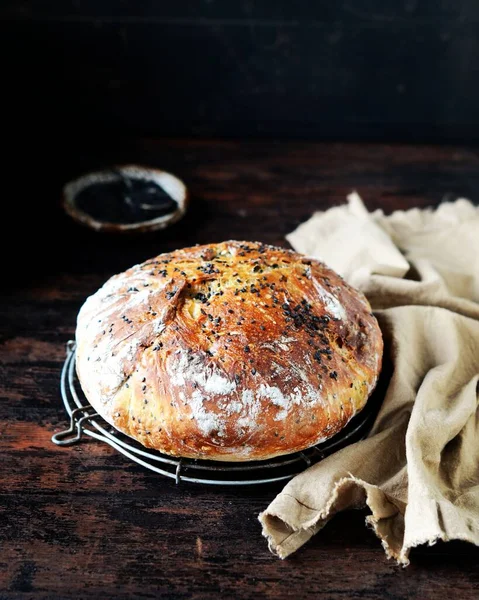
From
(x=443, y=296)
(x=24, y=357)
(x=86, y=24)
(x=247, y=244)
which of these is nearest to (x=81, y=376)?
(x=24, y=357)

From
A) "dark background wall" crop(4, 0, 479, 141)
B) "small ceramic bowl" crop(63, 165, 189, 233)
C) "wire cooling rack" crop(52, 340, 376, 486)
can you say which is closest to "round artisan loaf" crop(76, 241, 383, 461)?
"wire cooling rack" crop(52, 340, 376, 486)

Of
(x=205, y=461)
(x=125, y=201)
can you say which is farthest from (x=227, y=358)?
(x=125, y=201)

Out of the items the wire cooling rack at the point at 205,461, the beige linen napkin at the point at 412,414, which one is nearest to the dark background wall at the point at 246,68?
the beige linen napkin at the point at 412,414

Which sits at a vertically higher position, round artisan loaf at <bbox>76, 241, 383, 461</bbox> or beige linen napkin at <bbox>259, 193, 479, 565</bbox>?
round artisan loaf at <bbox>76, 241, 383, 461</bbox>

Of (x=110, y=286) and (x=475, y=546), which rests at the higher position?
(x=110, y=286)

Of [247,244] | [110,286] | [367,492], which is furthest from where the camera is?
[247,244]

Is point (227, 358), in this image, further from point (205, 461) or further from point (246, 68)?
point (246, 68)

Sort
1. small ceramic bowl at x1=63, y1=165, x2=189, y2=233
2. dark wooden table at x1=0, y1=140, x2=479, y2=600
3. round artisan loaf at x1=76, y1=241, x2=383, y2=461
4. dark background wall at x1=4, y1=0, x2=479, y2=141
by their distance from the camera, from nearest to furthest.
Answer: dark wooden table at x1=0, y1=140, x2=479, y2=600 → round artisan loaf at x1=76, y1=241, x2=383, y2=461 → small ceramic bowl at x1=63, y1=165, x2=189, y2=233 → dark background wall at x1=4, y1=0, x2=479, y2=141

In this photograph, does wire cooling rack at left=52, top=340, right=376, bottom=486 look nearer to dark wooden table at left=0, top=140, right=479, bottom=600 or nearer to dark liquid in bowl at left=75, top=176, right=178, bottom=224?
dark wooden table at left=0, top=140, right=479, bottom=600

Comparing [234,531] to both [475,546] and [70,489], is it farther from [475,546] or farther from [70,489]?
[475,546]
